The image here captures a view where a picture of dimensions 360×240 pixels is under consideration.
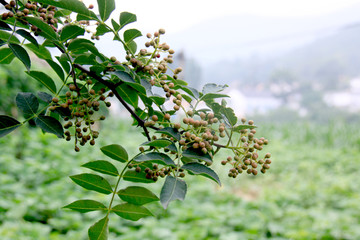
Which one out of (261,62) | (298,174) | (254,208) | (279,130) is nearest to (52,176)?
(254,208)

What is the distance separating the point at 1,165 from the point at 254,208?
7.39 feet

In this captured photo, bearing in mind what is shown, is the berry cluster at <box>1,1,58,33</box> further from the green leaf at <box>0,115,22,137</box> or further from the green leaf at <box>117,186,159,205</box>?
the green leaf at <box>117,186,159,205</box>

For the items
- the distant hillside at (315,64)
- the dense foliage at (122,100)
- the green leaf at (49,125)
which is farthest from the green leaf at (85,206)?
the distant hillside at (315,64)

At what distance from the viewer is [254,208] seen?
3205 millimetres

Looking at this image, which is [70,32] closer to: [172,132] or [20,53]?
[20,53]

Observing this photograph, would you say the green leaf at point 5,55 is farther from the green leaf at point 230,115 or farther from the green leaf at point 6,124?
the green leaf at point 230,115

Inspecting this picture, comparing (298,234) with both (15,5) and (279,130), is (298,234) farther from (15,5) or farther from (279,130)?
(279,130)

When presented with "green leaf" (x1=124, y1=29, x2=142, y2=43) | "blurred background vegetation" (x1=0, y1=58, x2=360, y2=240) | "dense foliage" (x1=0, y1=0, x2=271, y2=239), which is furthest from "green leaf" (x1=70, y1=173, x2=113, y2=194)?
"blurred background vegetation" (x1=0, y1=58, x2=360, y2=240)

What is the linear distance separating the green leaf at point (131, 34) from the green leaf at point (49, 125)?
17cm

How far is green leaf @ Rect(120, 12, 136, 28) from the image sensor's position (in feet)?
1.68

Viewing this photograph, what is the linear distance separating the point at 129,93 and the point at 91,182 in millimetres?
156

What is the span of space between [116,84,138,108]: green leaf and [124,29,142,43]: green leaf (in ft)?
0.26

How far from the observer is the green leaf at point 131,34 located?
519mm

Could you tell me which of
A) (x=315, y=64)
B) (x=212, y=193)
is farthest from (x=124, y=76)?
(x=315, y=64)
